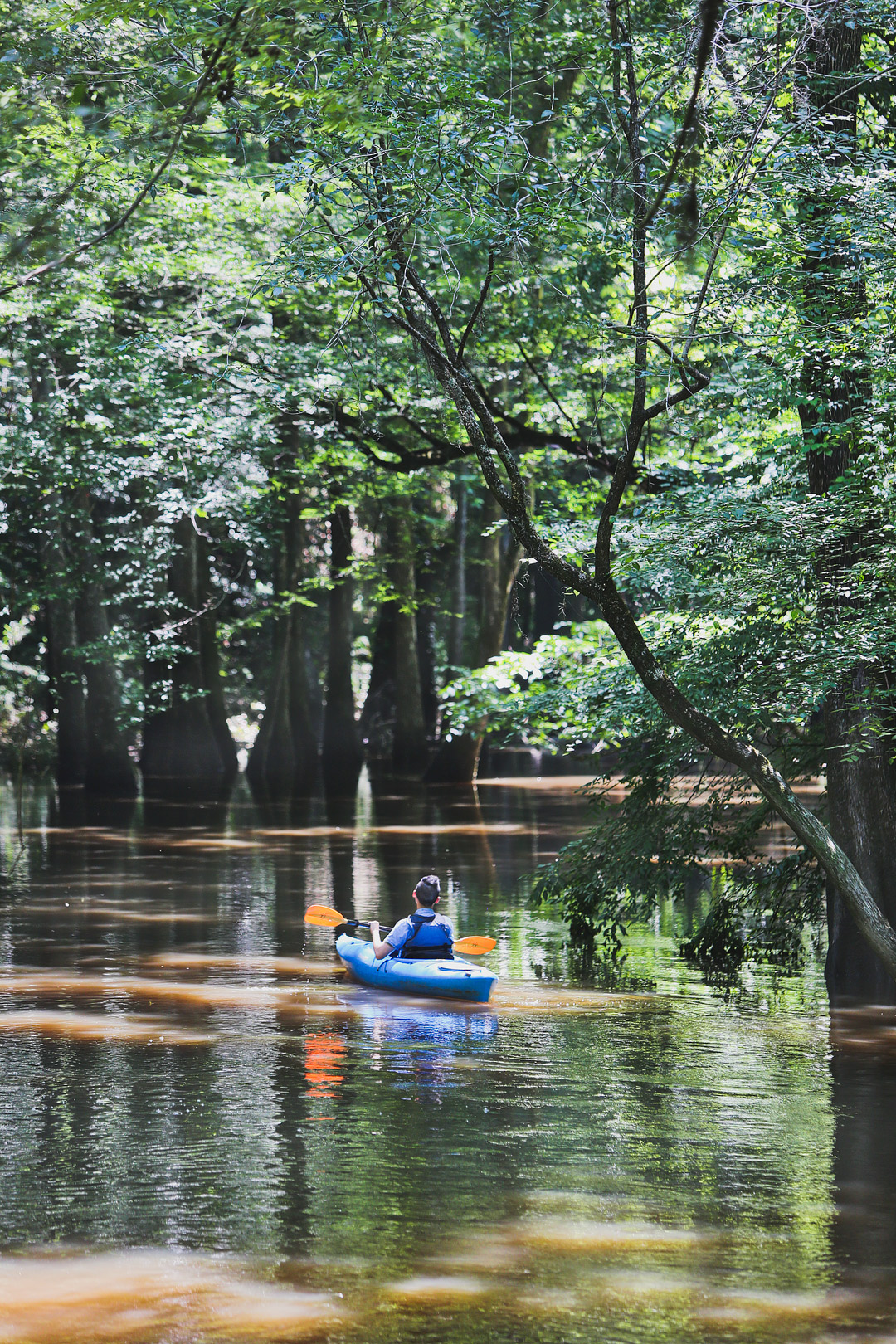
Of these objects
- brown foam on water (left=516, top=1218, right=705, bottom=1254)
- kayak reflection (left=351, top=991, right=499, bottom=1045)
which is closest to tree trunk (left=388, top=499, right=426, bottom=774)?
kayak reflection (left=351, top=991, right=499, bottom=1045)

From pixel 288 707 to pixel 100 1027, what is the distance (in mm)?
25301

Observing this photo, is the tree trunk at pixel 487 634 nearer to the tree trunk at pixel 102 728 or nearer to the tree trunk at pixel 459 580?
the tree trunk at pixel 459 580

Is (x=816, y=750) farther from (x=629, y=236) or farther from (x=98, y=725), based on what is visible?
(x=98, y=725)

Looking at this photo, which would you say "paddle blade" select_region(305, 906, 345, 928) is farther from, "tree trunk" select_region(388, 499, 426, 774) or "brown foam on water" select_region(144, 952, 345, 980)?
"tree trunk" select_region(388, 499, 426, 774)

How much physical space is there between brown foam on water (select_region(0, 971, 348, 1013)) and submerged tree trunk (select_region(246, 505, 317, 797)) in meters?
19.8

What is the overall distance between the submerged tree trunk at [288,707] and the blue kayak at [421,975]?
19820 millimetres

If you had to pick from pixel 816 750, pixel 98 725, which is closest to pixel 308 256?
pixel 816 750

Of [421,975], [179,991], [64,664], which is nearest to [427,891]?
[421,975]

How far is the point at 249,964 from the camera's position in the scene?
468 inches

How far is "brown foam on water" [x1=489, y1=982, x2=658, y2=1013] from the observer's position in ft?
34.0

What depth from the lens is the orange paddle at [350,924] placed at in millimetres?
11227

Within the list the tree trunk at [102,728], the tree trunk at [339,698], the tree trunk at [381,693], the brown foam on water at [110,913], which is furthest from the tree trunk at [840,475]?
the tree trunk at [381,693]

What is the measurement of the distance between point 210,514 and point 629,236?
1187cm

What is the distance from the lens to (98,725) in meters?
29.3
